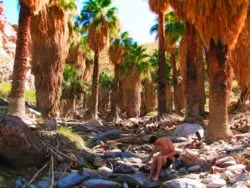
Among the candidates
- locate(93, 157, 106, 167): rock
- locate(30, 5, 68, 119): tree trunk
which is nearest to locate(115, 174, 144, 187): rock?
locate(93, 157, 106, 167): rock

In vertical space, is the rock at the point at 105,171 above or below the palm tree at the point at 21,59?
below

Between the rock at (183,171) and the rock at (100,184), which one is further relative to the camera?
the rock at (183,171)

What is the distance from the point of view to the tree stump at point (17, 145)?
9859mm

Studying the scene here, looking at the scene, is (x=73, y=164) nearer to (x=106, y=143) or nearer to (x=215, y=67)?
(x=106, y=143)

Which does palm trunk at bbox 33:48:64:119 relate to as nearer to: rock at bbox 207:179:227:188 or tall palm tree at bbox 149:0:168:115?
tall palm tree at bbox 149:0:168:115

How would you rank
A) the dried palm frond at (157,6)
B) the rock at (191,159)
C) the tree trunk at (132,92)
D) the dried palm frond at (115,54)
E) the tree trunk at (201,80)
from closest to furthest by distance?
the rock at (191,159) → the tree trunk at (201,80) → the dried palm frond at (157,6) → the dried palm frond at (115,54) → the tree trunk at (132,92)

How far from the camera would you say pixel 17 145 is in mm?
9945

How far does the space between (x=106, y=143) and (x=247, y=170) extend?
644cm

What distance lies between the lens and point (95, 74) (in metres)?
29.8

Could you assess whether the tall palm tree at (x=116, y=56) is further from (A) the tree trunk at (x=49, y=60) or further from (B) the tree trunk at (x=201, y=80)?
(A) the tree trunk at (x=49, y=60)

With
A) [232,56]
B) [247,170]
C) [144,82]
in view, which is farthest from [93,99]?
[247,170]

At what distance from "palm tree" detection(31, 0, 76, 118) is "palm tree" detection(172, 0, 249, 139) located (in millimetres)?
8531

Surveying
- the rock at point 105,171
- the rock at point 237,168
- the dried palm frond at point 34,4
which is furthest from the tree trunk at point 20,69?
the rock at point 237,168

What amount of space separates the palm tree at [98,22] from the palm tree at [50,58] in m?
8.39
